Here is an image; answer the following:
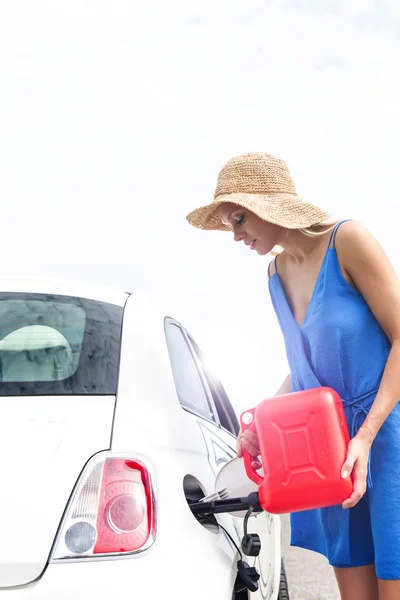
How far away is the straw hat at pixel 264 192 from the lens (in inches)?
86.5

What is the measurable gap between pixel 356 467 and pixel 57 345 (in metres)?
0.98

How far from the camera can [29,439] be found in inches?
65.2

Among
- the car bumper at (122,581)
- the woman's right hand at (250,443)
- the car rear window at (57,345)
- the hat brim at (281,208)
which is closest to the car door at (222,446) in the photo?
the woman's right hand at (250,443)

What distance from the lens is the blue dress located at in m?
1.97

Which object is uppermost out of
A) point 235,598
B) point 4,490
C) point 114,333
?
point 114,333

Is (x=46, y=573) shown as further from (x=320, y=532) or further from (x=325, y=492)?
(x=320, y=532)

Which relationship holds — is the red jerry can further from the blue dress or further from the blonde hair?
the blonde hair

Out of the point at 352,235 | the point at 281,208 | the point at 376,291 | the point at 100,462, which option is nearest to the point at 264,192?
the point at 281,208

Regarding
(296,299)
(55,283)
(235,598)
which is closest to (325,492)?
(235,598)

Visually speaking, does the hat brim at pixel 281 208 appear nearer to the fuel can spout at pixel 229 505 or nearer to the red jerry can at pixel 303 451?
the red jerry can at pixel 303 451

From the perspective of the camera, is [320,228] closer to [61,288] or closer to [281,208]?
[281,208]

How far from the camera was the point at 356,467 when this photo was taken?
1.81 m

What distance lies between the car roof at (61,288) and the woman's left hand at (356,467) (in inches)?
37.3

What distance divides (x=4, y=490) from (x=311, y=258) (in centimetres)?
120
